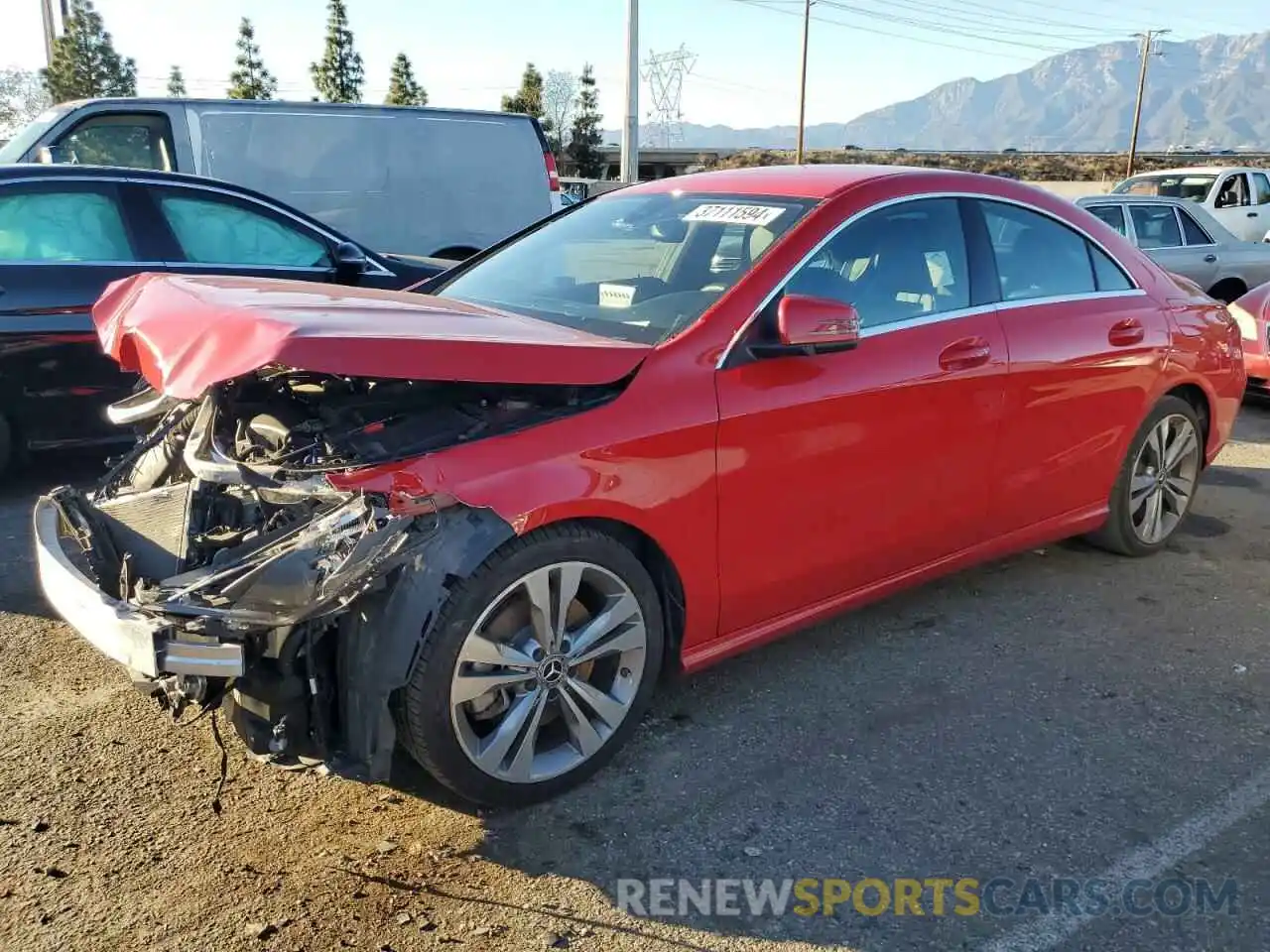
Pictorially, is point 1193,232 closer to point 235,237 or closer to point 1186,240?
point 1186,240

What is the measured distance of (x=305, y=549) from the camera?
2.52 metres

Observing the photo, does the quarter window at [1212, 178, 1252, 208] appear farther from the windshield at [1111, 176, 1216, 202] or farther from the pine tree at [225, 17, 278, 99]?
the pine tree at [225, 17, 278, 99]

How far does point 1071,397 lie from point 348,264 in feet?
13.1

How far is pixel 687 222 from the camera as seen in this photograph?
3.68 metres

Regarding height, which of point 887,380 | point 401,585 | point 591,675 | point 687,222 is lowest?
point 591,675

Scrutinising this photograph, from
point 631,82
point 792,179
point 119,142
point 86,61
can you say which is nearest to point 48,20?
point 86,61

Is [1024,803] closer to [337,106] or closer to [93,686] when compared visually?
[93,686]

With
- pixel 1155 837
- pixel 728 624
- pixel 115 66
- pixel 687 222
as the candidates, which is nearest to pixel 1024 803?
pixel 1155 837

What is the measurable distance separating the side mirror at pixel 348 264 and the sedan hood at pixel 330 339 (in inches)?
107

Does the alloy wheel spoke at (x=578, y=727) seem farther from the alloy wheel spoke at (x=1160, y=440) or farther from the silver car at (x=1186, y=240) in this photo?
the silver car at (x=1186, y=240)

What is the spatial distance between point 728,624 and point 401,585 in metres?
1.14

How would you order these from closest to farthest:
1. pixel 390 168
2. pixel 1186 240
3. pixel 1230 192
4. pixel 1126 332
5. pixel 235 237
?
pixel 1126 332, pixel 235 237, pixel 390 168, pixel 1186 240, pixel 1230 192

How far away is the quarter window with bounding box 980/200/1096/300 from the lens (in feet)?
13.0

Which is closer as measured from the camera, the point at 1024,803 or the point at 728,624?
the point at 1024,803
